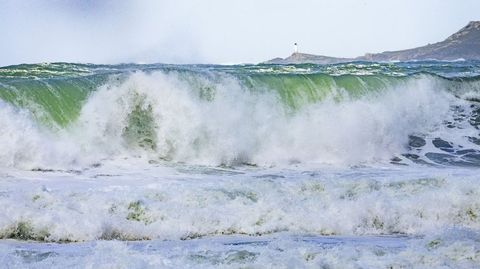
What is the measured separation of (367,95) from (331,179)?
263 inches

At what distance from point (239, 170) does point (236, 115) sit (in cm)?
238

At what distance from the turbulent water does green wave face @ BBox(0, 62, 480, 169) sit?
0.04 m

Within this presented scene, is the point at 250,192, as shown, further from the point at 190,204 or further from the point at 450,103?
the point at 450,103

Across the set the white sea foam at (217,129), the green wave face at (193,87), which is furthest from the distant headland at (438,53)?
the white sea foam at (217,129)

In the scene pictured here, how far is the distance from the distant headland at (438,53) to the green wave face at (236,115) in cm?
4247

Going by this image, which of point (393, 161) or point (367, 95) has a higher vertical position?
point (367, 95)

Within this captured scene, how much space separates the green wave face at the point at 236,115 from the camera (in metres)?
12.8

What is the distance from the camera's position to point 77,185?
31.2 feet

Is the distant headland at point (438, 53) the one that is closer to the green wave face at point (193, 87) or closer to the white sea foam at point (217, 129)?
the green wave face at point (193, 87)

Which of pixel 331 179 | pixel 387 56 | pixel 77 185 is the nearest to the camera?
pixel 77 185

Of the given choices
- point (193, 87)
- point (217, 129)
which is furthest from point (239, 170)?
point (193, 87)

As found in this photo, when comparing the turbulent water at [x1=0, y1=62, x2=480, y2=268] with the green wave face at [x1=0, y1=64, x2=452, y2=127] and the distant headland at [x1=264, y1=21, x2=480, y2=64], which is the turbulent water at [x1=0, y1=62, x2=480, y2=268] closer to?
the green wave face at [x1=0, y1=64, x2=452, y2=127]

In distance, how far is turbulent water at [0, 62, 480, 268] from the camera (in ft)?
19.7

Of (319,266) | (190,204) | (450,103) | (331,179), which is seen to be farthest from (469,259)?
(450,103)
